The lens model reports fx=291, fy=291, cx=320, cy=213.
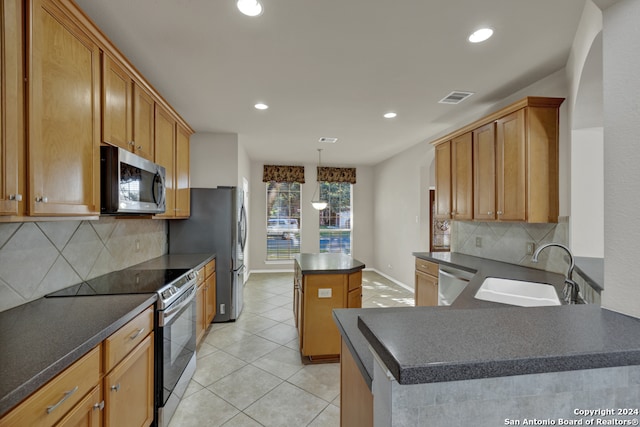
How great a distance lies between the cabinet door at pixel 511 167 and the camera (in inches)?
94.8

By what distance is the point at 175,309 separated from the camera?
207 cm

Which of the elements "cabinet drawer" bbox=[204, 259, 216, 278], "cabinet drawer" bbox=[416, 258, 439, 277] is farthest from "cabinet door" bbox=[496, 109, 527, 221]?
"cabinet drawer" bbox=[204, 259, 216, 278]

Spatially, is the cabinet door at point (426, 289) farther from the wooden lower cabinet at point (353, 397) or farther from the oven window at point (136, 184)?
the oven window at point (136, 184)

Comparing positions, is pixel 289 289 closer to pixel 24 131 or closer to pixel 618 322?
pixel 24 131

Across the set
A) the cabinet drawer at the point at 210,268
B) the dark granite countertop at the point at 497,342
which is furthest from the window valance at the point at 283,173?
the dark granite countertop at the point at 497,342

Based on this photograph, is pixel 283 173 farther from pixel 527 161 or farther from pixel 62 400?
pixel 62 400

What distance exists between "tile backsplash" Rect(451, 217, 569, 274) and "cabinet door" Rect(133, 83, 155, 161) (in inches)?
136

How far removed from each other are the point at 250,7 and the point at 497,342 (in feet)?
6.36

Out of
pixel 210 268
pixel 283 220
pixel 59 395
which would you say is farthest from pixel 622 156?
pixel 283 220

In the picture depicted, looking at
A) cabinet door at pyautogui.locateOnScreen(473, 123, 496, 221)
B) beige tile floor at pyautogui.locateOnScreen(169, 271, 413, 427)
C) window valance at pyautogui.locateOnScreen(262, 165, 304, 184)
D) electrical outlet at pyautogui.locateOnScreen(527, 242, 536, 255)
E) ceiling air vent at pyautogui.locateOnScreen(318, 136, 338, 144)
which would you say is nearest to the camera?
beige tile floor at pyautogui.locateOnScreen(169, 271, 413, 427)

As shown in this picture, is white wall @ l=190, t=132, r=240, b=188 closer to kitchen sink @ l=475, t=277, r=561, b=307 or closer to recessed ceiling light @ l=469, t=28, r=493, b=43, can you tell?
recessed ceiling light @ l=469, t=28, r=493, b=43

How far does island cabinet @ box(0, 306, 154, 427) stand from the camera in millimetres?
964

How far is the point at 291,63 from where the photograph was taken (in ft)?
7.45

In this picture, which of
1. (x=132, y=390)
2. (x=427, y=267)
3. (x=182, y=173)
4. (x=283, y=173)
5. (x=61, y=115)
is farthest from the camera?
(x=283, y=173)
